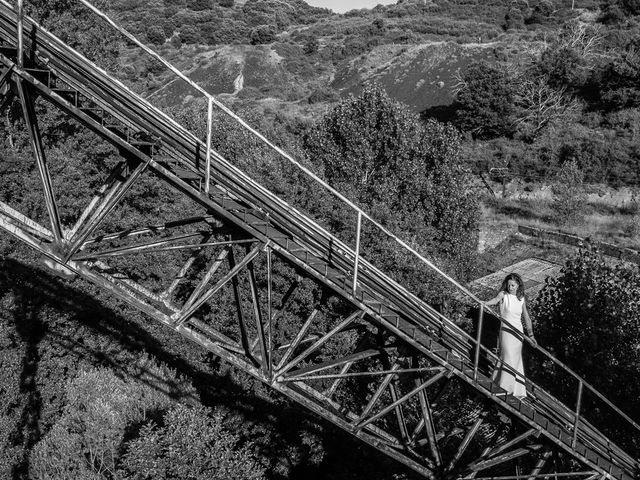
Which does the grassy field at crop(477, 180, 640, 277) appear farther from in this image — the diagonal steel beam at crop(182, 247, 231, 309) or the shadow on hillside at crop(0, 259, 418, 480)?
the diagonal steel beam at crop(182, 247, 231, 309)

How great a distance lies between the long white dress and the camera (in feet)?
22.2

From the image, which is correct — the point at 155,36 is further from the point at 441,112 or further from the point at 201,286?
the point at 201,286

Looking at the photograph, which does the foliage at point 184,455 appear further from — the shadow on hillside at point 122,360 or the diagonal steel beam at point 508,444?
the diagonal steel beam at point 508,444

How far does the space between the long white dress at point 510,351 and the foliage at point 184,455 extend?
4637 mm

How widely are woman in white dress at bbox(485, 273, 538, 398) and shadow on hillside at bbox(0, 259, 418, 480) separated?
4585 mm

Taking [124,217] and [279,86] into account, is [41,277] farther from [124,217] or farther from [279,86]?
[279,86]

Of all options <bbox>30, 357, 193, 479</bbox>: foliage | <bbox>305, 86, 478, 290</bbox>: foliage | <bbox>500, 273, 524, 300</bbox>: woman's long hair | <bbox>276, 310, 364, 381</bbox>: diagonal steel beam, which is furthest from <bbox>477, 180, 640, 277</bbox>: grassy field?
<bbox>276, 310, 364, 381</bbox>: diagonal steel beam

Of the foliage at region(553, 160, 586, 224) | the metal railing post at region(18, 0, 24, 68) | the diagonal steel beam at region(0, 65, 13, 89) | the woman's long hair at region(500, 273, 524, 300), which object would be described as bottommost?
the diagonal steel beam at region(0, 65, 13, 89)

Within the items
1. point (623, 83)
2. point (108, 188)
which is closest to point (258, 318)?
point (108, 188)

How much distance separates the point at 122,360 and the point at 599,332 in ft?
32.6

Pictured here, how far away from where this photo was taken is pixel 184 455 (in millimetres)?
9039

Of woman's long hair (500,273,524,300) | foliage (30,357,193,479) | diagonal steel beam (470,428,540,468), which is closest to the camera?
diagonal steel beam (470,428,540,468)

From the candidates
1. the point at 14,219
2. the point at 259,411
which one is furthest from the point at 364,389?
the point at 14,219

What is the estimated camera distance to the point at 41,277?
14.9 meters
